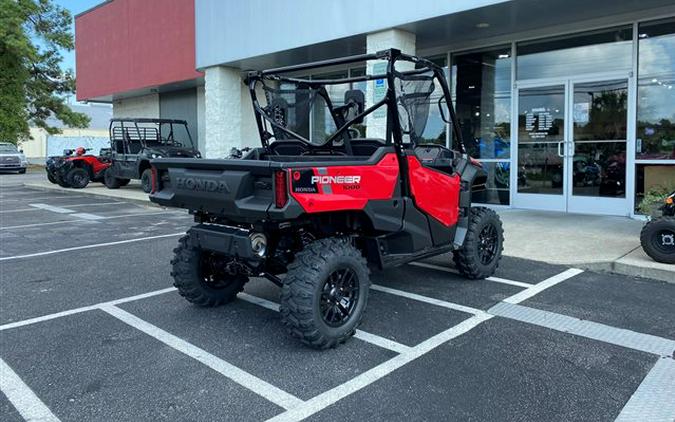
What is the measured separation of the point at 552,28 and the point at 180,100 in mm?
13325

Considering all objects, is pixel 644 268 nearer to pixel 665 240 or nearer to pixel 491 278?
pixel 665 240

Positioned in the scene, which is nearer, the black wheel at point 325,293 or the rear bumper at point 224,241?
the black wheel at point 325,293

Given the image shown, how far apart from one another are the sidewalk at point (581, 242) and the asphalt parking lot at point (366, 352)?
173 millimetres

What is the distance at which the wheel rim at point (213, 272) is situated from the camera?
15.2ft

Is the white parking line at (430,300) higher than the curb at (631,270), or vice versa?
the curb at (631,270)

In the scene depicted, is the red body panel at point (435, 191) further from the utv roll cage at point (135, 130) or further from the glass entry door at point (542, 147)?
the utv roll cage at point (135, 130)

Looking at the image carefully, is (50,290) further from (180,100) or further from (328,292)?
(180,100)

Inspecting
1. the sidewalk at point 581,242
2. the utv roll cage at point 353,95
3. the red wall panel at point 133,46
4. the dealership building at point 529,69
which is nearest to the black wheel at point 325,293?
the utv roll cage at point 353,95

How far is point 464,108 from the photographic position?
1141cm

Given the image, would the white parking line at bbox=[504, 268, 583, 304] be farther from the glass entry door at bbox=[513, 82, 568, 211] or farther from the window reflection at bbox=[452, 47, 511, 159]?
the window reflection at bbox=[452, 47, 511, 159]

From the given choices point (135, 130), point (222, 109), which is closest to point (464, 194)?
point (222, 109)

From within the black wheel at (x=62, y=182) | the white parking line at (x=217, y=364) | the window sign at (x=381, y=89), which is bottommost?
the white parking line at (x=217, y=364)

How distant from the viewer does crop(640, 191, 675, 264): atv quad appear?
575 centimetres

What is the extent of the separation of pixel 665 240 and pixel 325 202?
4.17 meters
